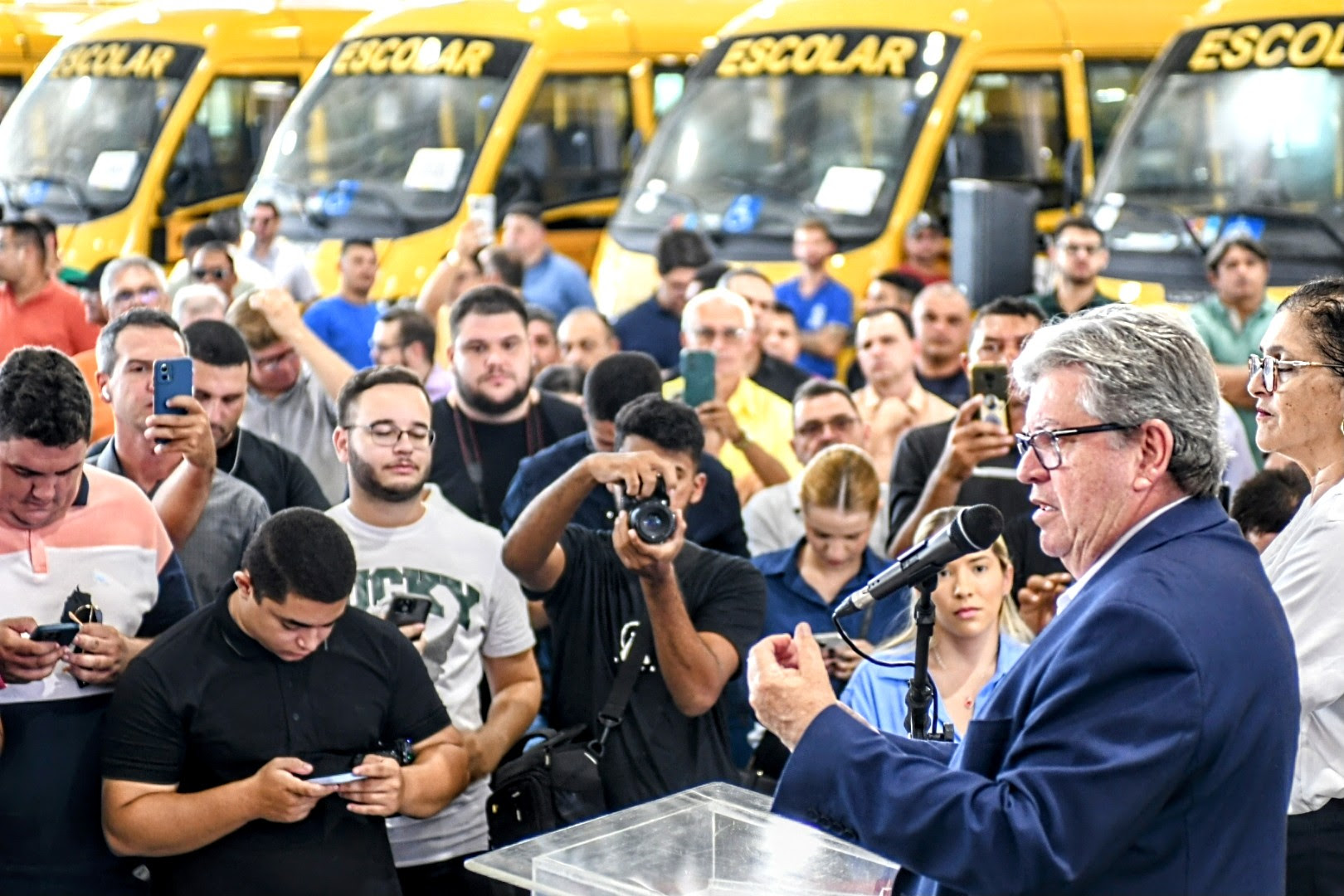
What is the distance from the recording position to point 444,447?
25.3ft

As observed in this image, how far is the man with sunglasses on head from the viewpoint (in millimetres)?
5285

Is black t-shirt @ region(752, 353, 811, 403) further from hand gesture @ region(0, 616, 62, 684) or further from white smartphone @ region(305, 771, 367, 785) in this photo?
hand gesture @ region(0, 616, 62, 684)

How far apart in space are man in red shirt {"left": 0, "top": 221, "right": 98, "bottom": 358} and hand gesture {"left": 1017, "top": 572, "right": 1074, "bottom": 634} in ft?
16.8

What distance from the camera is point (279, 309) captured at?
8.27m

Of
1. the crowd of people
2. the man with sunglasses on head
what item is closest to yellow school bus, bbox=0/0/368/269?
the crowd of people

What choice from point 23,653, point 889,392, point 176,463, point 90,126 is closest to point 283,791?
point 23,653

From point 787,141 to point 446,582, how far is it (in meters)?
8.05

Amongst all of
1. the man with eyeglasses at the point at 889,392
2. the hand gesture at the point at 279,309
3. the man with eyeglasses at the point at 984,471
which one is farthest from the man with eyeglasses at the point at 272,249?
the man with eyeglasses at the point at 984,471

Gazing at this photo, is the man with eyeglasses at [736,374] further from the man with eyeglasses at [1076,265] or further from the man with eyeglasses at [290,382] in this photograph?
the man with eyeglasses at [1076,265]

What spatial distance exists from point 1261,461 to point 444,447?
150 inches

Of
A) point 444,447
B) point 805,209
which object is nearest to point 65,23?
point 805,209

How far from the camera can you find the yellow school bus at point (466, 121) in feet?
48.6

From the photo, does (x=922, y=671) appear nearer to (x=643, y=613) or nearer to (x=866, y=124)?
(x=643, y=613)

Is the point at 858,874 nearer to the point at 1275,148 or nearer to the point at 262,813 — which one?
A: the point at 262,813
